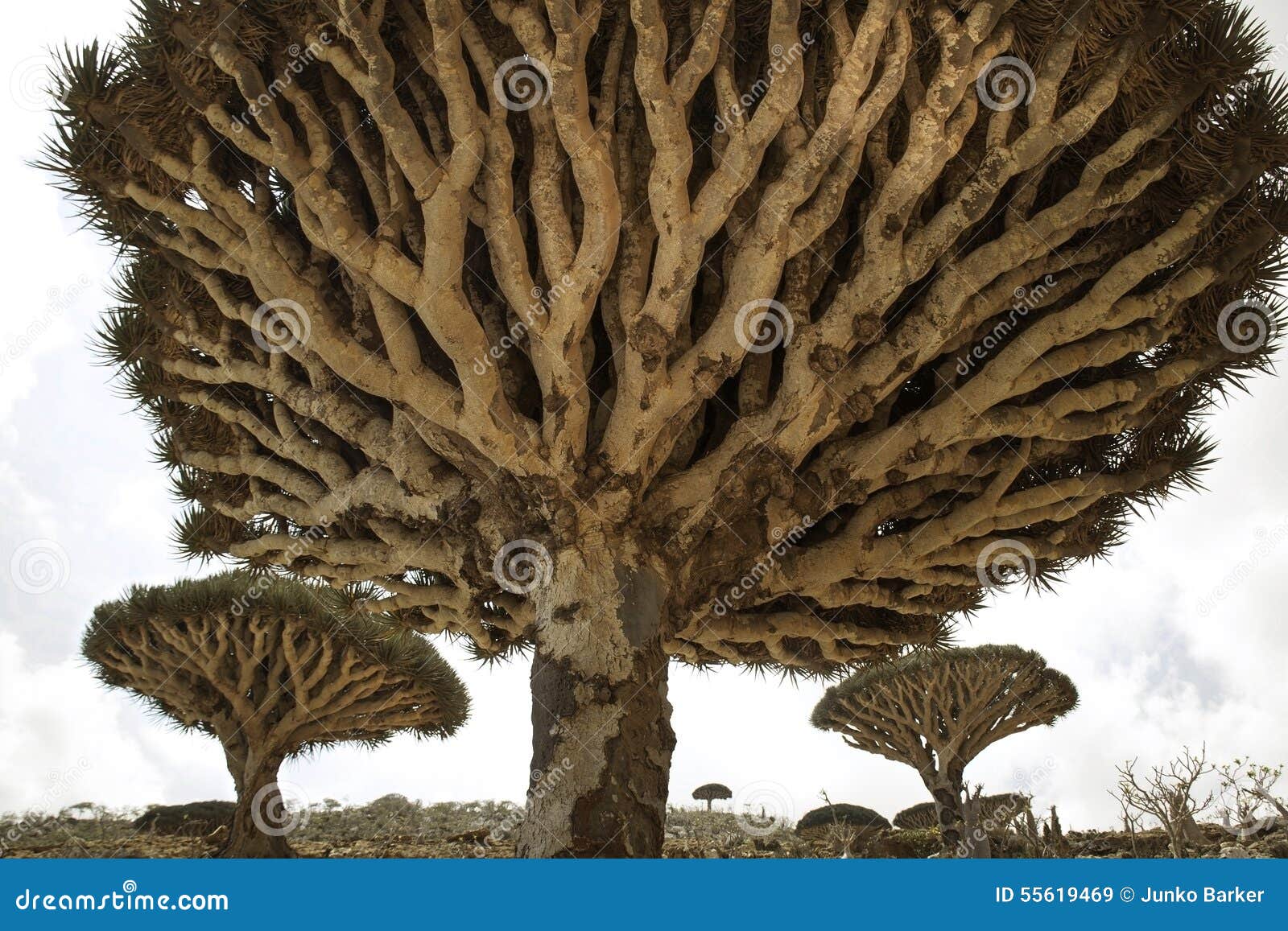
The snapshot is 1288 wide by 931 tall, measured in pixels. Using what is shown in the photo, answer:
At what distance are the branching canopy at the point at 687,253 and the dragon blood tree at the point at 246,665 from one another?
5.73 meters

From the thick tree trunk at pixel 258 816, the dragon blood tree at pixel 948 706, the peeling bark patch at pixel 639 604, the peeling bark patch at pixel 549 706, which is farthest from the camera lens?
the dragon blood tree at pixel 948 706

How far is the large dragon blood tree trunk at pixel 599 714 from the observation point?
3848mm

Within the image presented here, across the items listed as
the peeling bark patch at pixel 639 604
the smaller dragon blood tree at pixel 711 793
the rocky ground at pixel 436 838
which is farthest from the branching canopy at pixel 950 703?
the peeling bark patch at pixel 639 604

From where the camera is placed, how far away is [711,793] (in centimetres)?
1792

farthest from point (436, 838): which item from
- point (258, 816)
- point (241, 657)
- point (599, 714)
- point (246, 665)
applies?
point (599, 714)

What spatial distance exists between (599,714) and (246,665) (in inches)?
314

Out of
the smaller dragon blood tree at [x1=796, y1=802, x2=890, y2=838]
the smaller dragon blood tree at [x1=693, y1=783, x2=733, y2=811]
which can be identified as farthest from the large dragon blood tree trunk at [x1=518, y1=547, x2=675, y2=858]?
the smaller dragon blood tree at [x1=693, y1=783, x2=733, y2=811]

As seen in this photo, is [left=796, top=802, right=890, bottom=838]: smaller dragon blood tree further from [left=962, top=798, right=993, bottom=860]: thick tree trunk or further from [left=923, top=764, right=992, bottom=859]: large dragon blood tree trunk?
[left=962, top=798, right=993, bottom=860]: thick tree trunk

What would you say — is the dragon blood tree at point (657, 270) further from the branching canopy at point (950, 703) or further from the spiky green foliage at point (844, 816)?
the spiky green foliage at point (844, 816)

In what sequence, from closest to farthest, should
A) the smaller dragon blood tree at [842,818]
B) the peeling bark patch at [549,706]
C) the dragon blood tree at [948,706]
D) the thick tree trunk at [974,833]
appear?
1. the peeling bark patch at [549,706]
2. the thick tree trunk at [974,833]
3. the dragon blood tree at [948,706]
4. the smaller dragon blood tree at [842,818]

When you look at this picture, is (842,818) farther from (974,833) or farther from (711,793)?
(974,833)

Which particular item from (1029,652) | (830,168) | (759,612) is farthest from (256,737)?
(1029,652)

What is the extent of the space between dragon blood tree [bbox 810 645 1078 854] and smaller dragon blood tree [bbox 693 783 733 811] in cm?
488

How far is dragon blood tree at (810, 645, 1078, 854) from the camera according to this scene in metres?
12.8
